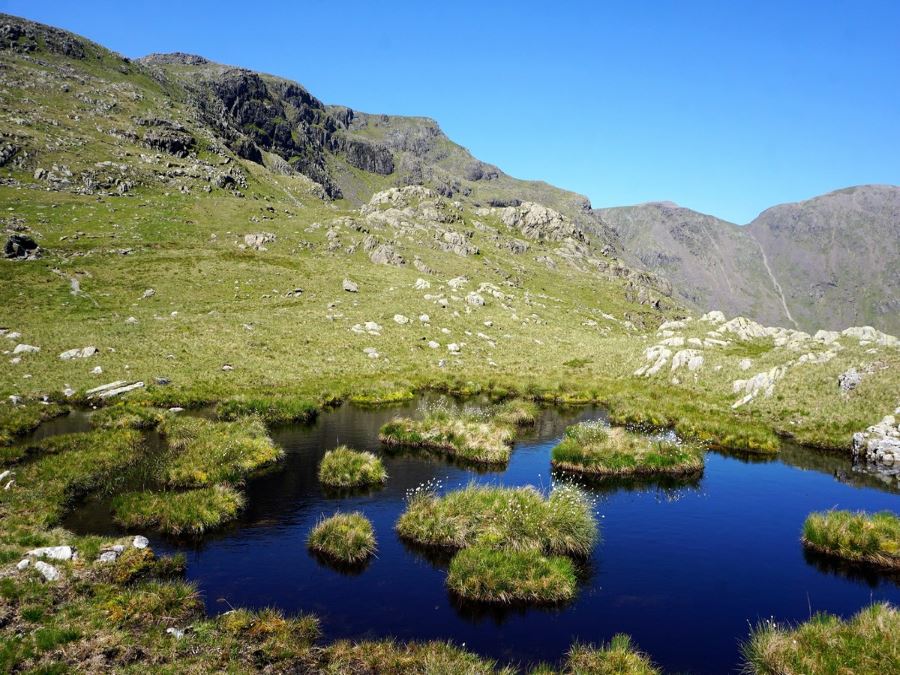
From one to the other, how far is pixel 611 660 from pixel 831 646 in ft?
21.8

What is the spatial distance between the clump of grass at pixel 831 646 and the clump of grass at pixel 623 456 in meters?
17.1

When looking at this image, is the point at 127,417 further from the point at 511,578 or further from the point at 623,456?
the point at 623,456

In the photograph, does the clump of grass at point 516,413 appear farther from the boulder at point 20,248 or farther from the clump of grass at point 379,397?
the boulder at point 20,248

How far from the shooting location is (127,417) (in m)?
37.4

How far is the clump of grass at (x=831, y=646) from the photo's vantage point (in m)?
14.5

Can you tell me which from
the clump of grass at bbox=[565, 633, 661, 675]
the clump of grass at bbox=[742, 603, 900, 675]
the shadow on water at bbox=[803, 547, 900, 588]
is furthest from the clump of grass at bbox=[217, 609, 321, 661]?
the shadow on water at bbox=[803, 547, 900, 588]

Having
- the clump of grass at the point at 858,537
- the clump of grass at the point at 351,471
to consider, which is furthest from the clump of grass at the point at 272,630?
the clump of grass at the point at 858,537

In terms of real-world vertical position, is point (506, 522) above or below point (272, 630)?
above

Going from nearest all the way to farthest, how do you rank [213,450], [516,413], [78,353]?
1. [213,450]
2. [516,413]
3. [78,353]

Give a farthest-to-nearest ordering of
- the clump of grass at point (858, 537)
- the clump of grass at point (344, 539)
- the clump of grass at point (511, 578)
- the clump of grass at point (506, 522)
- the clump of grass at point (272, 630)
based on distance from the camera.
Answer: the clump of grass at point (506, 522), the clump of grass at point (858, 537), the clump of grass at point (344, 539), the clump of grass at point (511, 578), the clump of grass at point (272, 630)

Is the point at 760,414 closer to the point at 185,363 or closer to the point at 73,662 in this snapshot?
the point at 73,662

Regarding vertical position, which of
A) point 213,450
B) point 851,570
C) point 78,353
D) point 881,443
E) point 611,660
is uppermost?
point 881,443

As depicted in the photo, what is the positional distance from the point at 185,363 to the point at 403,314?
34577 millimetres

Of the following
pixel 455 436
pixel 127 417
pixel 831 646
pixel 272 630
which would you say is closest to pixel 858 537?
pixel 831 646
